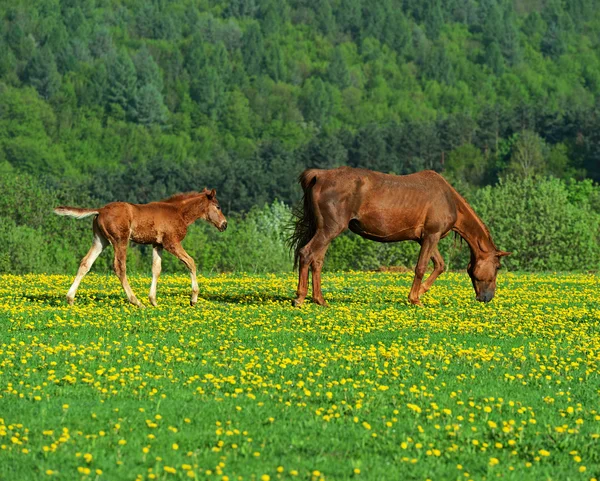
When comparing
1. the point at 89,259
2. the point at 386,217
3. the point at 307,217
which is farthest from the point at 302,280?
the point at 89,259

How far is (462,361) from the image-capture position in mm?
15930

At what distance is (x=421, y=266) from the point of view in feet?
79.3

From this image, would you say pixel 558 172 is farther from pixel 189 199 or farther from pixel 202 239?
pixel 189 199

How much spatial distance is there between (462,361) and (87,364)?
5373 millimetres

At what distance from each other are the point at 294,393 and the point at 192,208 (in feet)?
37.5

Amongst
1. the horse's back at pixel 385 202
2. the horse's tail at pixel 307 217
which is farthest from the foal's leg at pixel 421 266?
the horse's tail at pixel 307 217

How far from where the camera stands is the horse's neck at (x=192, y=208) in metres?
24.0

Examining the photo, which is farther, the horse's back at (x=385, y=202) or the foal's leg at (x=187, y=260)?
the horse's back at (x=385, y=202)

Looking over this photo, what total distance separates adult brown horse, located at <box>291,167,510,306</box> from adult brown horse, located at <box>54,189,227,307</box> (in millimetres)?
2205

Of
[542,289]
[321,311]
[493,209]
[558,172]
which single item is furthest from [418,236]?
[558,172]

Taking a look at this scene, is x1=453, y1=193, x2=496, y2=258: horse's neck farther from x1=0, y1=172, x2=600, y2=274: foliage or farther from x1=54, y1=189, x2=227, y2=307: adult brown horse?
x1=0, y1=172, x2=600, y2=274: foliage

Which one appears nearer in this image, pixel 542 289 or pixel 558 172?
pixel 542 289

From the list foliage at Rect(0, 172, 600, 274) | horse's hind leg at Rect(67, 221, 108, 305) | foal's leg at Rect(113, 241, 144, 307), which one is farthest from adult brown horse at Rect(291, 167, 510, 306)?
foliage at Rect(0, 172, 600, 274)

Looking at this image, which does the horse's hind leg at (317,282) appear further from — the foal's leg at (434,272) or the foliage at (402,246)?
the foliage at (402,246)
